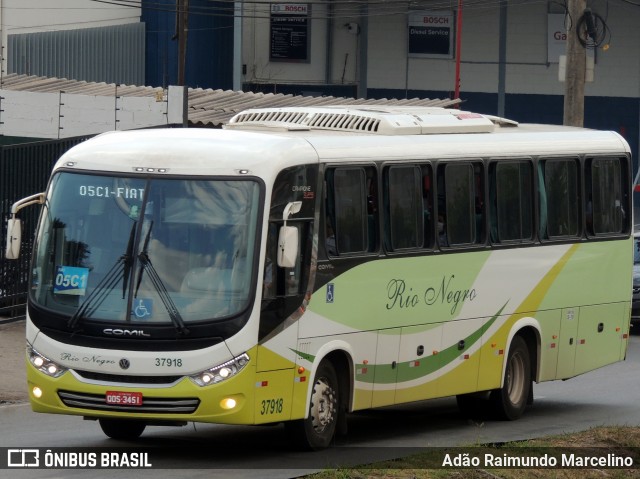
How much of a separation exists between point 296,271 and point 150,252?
126cm

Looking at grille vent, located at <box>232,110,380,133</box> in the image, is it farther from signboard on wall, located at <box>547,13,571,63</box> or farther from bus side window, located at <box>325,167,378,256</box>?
signboard on wall, located at <box>547,13,571,63</box>

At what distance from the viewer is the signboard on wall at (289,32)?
64.6 metres

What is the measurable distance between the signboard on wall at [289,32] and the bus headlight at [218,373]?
53.4 m

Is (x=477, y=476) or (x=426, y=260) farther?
(x=426, y=260)

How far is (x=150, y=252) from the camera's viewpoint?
11930 mm

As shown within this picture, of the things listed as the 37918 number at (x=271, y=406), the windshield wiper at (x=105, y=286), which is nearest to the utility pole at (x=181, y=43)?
the windshield wiper at (x=105, y=286)

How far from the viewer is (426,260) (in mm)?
14352

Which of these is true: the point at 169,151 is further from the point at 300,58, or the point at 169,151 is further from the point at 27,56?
the point at 300,58

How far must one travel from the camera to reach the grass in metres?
11.4

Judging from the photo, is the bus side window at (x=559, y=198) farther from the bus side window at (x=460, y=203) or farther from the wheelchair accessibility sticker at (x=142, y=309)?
the wheelchair accessibility sticker at (x=142, y=309)

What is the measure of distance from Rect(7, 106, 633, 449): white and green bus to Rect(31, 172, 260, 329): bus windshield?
16 millimetres

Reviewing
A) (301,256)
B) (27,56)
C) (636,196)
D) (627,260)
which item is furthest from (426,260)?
(636,196)

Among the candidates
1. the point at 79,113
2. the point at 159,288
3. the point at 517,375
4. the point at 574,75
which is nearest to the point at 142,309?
the point at 159,288

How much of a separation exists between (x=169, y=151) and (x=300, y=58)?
54080 mm
